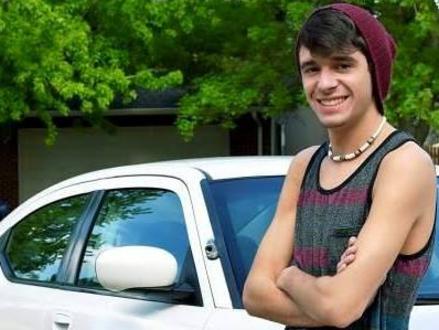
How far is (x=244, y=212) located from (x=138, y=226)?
0.53 meters

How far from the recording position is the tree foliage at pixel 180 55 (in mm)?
11625

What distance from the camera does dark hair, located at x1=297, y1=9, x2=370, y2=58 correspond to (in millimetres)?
2369

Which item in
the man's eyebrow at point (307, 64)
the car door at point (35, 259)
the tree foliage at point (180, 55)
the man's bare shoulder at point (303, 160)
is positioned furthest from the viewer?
the tree foliage at point (180, 55)

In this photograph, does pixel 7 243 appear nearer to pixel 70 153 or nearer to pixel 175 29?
pixel 175 29

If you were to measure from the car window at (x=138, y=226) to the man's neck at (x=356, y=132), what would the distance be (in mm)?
1349

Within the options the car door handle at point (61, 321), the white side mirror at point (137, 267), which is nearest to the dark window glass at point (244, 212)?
the white side mirror at point (137, 267)

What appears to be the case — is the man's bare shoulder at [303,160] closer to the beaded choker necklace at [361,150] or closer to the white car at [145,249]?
the beaded choker necklace at [361,150]

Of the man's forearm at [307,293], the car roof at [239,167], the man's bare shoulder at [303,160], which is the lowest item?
the car roof at [239,167]

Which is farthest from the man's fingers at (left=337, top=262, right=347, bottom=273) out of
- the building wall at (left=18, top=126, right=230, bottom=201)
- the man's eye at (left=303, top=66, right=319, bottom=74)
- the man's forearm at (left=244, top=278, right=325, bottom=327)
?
the building wall at (left=18, top=126, right=230, bottom=201)

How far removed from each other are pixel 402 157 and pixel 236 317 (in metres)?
1.13

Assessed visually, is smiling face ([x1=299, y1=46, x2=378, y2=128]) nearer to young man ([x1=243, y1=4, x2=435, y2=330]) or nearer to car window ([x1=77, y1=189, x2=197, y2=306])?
young man ([x1=243, y1=4, x2=435, y2=330])

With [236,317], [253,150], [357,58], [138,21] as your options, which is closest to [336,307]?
[357,58]

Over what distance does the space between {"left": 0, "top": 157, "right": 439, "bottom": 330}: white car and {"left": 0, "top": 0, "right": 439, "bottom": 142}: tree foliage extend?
7.04 m

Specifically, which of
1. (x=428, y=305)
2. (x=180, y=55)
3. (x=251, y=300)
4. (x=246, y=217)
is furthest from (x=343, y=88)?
(x=180, y=55)
